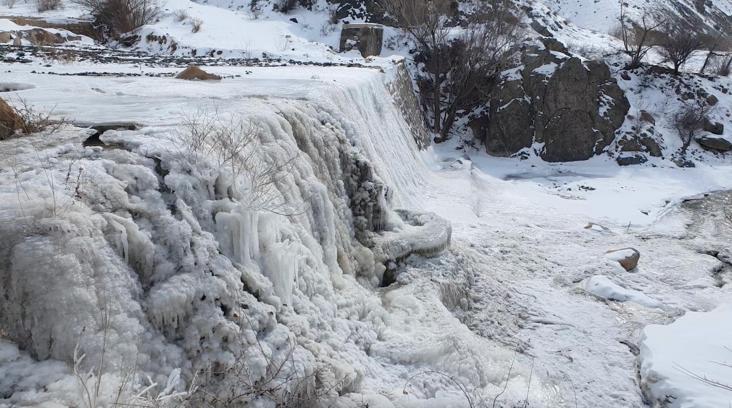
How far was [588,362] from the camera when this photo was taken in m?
5.17

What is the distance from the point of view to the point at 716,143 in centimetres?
1556

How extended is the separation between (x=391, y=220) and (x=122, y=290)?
4186mm

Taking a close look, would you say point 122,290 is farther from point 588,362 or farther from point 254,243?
point 588,362

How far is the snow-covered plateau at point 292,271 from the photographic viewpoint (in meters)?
2.54

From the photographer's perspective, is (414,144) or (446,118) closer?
(414,144)

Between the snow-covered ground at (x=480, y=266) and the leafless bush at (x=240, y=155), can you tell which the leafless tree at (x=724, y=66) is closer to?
the snow-covered ground at (x=480, y=266)

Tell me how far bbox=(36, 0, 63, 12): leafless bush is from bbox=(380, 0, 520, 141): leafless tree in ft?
42.0

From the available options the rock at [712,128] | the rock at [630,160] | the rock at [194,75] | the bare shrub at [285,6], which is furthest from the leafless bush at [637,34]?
the rock at [194,75]

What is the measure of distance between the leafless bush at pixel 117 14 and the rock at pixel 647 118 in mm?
16494

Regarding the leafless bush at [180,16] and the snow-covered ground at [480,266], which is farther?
the leafless bush at [180,16]

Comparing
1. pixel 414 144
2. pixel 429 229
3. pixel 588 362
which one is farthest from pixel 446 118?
pixel 588 362

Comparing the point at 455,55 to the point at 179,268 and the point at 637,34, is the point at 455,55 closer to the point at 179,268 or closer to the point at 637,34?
the point at 637,34

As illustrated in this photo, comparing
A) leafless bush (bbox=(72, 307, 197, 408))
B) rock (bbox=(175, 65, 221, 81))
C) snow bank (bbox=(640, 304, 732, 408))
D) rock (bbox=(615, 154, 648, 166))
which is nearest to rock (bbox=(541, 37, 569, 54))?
rock (bbox=(615, 154, 648, 166))

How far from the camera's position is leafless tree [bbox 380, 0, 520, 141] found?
52.3ft
